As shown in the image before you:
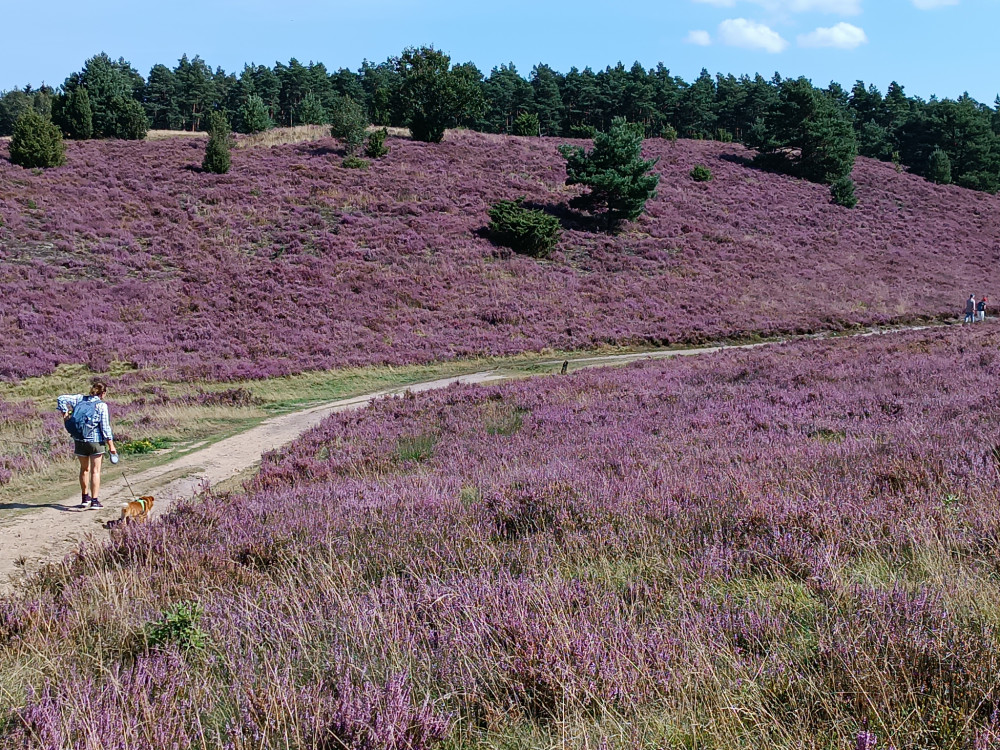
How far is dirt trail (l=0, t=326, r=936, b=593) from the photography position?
24.3ft

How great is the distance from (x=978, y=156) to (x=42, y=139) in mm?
83397

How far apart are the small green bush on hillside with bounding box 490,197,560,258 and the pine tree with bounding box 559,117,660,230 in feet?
20.1

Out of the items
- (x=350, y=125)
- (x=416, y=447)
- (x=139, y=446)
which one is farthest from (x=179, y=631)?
(x=350, y=125)

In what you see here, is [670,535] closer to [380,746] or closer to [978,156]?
[380,746]

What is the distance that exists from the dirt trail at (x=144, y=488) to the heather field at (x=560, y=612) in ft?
6.51

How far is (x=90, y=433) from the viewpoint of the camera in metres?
9.27

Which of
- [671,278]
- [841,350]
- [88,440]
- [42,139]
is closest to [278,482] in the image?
[88,440]

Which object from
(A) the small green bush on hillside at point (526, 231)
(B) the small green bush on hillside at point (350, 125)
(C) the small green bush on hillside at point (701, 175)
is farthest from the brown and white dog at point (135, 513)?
(C) the small green bush on hillside at point (701, 175)

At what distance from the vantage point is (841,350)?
18.6 m

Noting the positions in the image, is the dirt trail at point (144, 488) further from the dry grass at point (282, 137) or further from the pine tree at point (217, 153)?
the dry grass at point (282, 137)

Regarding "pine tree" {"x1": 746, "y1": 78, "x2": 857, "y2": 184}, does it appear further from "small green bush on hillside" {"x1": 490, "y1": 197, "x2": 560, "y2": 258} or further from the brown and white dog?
the brown and white dog

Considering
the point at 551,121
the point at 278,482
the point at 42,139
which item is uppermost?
the point at 551,121

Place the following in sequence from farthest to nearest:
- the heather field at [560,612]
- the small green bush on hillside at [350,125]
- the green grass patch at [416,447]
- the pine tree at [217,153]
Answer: the small green bush on hillside at [350,125], the pine tree at [217,153], the green grass patch at [416,447], the heather field at [560,612]

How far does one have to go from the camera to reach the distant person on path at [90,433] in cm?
925
